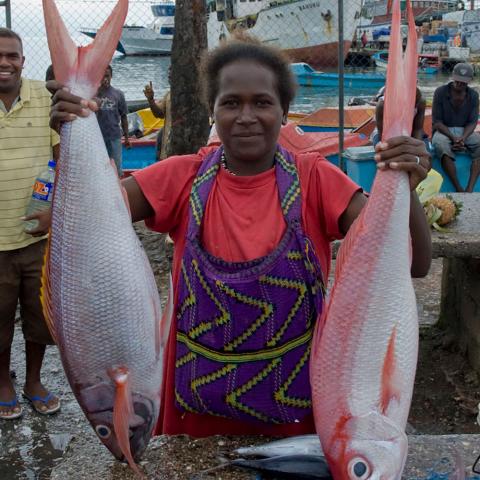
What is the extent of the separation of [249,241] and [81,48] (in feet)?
2.37

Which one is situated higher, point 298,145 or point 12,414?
point 298,145

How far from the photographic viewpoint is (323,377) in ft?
5.52

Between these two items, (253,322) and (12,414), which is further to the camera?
(12,414)

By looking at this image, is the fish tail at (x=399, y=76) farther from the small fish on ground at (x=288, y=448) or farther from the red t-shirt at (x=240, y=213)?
the small fish on ground at (x=288, y=448)

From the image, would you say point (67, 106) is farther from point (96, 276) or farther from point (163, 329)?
point (163, 329)

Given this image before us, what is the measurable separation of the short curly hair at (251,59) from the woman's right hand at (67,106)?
0.41 m

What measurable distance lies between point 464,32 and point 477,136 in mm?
38846

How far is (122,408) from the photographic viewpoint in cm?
171

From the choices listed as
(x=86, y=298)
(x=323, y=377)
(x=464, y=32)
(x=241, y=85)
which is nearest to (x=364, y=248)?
(x=323, y=377)

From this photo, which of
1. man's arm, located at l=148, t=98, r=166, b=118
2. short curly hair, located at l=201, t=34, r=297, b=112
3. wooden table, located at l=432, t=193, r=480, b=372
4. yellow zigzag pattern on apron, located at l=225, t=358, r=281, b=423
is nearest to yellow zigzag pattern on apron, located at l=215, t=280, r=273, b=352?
yellow zigzag pattern on apron, located at l=225, t=358, r=281, b=423

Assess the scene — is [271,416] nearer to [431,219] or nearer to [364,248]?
[364,248]

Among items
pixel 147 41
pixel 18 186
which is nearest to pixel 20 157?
pixel 18 186

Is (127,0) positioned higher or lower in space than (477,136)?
higher

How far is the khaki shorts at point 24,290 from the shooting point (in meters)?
3.91
